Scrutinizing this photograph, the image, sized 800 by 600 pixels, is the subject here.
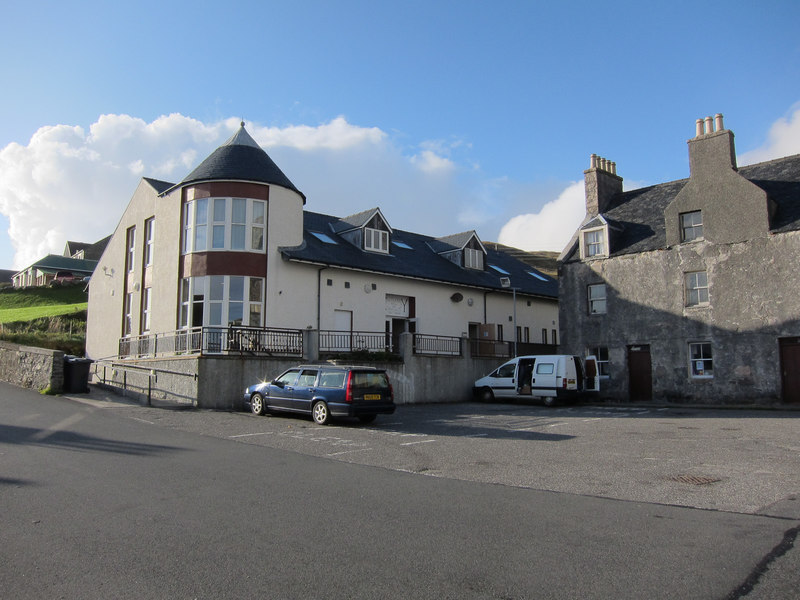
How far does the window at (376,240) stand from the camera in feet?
92.7

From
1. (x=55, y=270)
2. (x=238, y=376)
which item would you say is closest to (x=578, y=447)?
(x=238, y=376)

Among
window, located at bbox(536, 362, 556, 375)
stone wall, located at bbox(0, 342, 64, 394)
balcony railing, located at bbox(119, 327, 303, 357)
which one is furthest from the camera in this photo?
window, located at bbox(536, 362, 556, 375)

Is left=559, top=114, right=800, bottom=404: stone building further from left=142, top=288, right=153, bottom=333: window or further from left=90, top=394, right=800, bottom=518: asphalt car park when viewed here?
left=142, top=288, right=153, bottom=333: window

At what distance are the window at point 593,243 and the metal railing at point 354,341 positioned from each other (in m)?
9.52

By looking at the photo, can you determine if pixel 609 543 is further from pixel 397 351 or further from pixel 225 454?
pixel 397 351

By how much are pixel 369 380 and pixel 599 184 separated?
17961mm

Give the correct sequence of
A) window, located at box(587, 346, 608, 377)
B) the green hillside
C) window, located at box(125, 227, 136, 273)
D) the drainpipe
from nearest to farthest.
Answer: the drainpipe, window, located at box(587, 346, 608, 377), window, located at box(125, 227, 136, 273), the green hillside

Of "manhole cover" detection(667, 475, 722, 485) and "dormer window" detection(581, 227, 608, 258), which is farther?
"dormer window" detection(581, 227, 608, 258)

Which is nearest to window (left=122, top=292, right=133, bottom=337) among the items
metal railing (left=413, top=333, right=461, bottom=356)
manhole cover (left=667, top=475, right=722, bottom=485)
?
metal railing (left=413, top=333, right=461, bottom=356)

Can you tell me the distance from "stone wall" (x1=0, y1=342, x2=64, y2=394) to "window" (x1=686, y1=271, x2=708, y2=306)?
23.2m

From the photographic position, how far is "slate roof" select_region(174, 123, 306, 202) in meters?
22.8

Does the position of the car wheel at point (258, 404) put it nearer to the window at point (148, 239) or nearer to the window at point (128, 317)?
the window at point (148, 239)

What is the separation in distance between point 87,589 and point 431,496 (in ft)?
13.7

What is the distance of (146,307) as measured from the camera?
2636 cm
